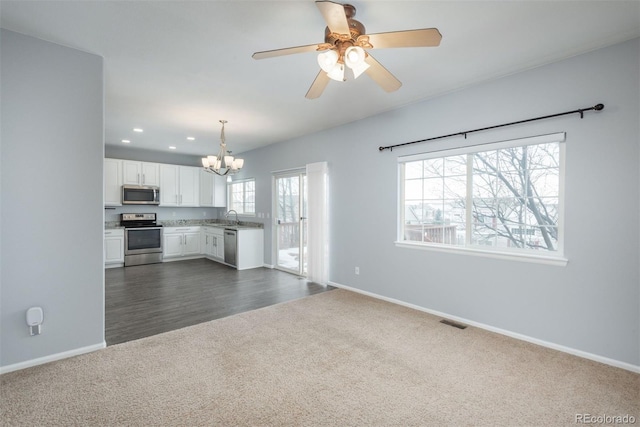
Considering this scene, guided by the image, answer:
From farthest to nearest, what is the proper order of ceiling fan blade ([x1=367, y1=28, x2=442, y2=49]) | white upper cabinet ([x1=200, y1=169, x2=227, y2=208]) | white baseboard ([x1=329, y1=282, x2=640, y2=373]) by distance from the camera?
1. white upper cabinet ([x1=200, y1=169, x2=227, y2=208])
2. white baseboard ([x1=329, y1=282, x2=640, y2=373])
3. ceiling fan blade ([x1=367, y1=28, x2=442, y2=49])

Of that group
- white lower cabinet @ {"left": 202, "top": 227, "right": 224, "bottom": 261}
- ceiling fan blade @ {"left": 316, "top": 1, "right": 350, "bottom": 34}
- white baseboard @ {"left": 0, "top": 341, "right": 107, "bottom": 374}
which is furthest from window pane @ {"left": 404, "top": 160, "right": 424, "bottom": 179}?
white lower cabinet @ {"left": 202, "top": 227, "right": 224, "bottom": 261}

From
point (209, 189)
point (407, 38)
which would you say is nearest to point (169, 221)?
point (209, 189)

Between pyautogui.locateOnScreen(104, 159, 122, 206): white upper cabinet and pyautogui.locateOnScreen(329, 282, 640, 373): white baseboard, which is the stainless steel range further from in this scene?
pyautogui.locateOnScreen(329, 282, 640, 373): white baseboard

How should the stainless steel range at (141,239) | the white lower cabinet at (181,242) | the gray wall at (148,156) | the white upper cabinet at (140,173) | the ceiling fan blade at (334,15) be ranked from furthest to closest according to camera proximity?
the white lower cabinet at (181,242) < the gray wall at (148,156) < the white upper cabinet at (140,173) < the stainless steel range at (141,239) < the ceiling fan blade at (334,15)

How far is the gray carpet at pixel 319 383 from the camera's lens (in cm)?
187

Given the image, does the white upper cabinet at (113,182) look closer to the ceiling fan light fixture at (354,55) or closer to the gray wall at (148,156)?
the gray wall at (148,156)

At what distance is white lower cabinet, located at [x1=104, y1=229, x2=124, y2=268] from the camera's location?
6.24 metres

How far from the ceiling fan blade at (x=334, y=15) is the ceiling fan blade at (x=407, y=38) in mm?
215

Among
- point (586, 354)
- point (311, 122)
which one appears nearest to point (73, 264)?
point (311, 122)

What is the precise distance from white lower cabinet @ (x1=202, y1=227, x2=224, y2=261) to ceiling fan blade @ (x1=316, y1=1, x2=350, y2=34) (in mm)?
5764

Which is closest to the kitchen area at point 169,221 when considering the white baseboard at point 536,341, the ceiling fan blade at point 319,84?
the white baseboard at point 536,341

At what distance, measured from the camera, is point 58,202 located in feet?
8.27

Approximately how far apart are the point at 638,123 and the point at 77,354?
505 cm

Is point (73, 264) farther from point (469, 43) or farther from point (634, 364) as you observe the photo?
point (634, 364)
